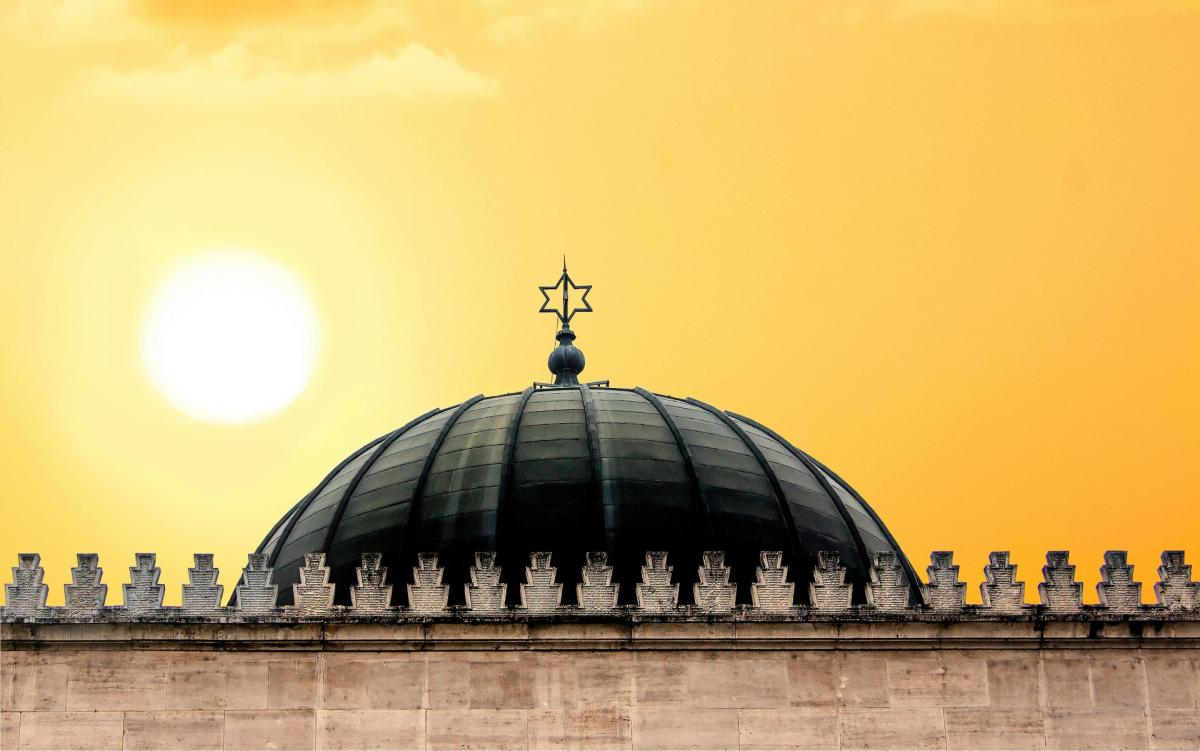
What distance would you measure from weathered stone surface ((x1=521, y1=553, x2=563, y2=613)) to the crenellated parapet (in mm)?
16

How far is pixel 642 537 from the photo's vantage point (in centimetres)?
4069

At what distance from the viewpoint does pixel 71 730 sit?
109ft

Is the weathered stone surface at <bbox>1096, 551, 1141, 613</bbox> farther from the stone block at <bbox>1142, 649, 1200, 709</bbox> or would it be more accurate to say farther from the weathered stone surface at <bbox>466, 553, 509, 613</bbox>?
the weathered stone surface at <bbox>466, 553, 509, 613</bbox>

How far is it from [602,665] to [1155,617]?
29.2 ft

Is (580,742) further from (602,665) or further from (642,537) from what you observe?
(642,537)

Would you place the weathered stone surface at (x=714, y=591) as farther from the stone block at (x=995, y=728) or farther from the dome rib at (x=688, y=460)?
the dome rib at (x=688, y=460)

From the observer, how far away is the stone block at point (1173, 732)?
33562mm

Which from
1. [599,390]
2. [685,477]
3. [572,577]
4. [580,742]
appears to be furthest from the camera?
[599,390]

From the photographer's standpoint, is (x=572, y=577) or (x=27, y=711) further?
(x=572, y=577)

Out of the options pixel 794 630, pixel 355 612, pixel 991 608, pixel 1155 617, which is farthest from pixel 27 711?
pixel 1155 617

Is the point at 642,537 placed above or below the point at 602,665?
above

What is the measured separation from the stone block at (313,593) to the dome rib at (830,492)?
1209 centimetres

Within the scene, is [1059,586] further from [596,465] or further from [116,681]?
[116,681]

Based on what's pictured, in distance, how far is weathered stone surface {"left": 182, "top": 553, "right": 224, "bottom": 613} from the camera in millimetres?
34281
